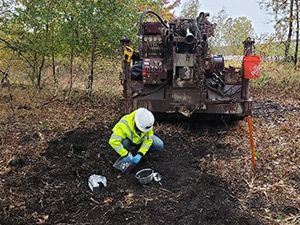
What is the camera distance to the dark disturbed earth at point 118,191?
9.87 feet

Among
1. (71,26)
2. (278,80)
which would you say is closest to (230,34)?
(278,80)

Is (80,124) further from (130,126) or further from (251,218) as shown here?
(251,218)

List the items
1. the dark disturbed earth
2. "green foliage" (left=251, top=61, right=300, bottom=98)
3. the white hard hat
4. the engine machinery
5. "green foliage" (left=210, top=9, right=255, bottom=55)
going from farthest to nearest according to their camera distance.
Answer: "green foliage" (left=210, top=9, right=255, bottom=55) < "green foliage" (left=251, top=61, right=300, bottom=98) < the engine machinery < the white hard hat < the dark disturbed earth

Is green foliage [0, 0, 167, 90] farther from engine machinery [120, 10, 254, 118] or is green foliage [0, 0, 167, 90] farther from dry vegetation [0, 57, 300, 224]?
engine machinery [120, 10, 254, 118]

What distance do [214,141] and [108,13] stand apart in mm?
4956

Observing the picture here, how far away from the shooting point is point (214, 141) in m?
5.36

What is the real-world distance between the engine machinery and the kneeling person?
1355 millimetres

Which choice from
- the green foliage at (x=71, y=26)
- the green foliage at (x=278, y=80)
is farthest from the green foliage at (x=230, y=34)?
the green foliage at (x=71, y=26)

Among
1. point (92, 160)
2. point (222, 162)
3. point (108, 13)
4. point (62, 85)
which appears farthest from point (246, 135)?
point (62, 85)

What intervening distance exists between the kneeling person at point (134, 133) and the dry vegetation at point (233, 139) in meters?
0.96

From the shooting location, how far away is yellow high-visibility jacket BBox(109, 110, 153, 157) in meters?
4.00

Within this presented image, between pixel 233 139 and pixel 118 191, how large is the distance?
2714mm

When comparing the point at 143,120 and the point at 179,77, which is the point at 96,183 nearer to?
the point at 143,120

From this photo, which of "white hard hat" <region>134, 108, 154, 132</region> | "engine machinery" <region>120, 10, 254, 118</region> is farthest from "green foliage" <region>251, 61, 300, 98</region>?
"white hard hat" <region>134, 108, 154, 132</region>
